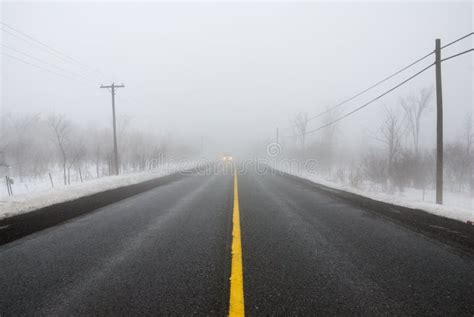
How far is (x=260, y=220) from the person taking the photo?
5.62 meters

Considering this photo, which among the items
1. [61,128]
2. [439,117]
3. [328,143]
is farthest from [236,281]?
[328,143]

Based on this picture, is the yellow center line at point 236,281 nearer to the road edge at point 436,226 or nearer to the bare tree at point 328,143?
the road edge at point 436,226

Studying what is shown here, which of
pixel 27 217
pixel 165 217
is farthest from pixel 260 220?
pixel 27 217

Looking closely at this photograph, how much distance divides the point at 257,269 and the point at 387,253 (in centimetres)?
212

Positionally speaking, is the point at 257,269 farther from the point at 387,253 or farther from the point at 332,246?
the point at 387,253

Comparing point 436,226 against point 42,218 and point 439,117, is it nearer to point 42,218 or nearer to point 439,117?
point 439,117

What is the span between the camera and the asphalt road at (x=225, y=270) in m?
2.22

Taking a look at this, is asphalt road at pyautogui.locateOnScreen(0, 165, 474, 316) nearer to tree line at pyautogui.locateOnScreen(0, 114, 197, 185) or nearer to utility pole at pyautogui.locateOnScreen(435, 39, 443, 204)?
utility pole at pyautogui.locateOnScreen(435, 39, 443, 204)

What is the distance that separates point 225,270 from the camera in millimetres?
2932

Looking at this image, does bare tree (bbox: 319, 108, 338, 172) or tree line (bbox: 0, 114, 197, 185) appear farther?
bare tree (bbox: 319, 108, 338, 172)

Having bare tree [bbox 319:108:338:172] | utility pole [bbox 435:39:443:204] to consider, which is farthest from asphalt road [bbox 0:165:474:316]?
bare tree [bbox 319:108:338:172]

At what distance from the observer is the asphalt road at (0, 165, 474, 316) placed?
2225mm

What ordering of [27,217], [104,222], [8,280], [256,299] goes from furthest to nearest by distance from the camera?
[27,217] < [104,222] < [8,280] < [256,299]

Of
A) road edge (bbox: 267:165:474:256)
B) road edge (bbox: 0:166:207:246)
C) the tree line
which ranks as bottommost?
road edge (bbox: 267:165:474:256)
